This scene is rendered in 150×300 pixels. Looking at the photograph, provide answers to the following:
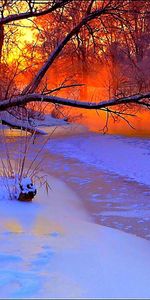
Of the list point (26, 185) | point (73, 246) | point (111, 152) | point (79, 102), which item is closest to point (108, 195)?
point (79, 102)

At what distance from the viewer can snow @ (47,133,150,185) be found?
530 inches

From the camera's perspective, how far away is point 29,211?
7340mm

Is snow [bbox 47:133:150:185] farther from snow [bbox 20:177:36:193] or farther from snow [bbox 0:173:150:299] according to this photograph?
snow [bbox 0:173:150:299]

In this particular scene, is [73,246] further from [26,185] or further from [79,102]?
[79,102]

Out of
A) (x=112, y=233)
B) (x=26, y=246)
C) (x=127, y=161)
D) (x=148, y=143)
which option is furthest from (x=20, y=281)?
(x=148, y=143)

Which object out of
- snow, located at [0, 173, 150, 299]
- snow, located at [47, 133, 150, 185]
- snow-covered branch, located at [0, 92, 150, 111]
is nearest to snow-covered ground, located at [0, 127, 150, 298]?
snow, located at [0, 173, 150, 299]

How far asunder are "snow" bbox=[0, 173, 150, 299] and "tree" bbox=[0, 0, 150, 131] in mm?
2786

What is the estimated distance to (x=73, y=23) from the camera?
12.4 m

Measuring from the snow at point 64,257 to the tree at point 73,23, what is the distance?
2786 mm

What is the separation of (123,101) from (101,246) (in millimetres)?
4336

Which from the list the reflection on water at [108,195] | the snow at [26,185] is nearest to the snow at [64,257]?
the snow at [26,185]

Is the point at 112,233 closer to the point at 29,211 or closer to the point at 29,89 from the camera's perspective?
the point at 29,211

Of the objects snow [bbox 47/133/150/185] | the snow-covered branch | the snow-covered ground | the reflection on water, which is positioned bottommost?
snow [bbox 47/133/150/185]

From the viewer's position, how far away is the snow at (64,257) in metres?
4.15
